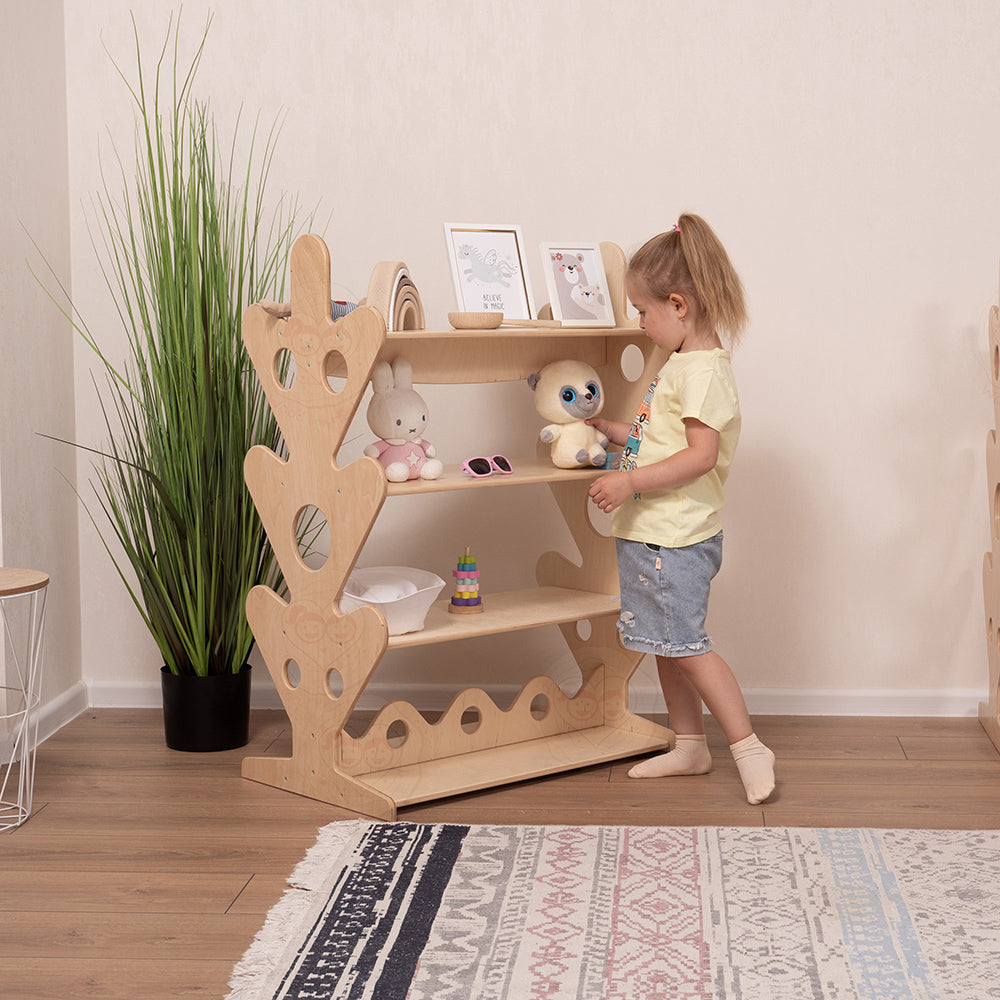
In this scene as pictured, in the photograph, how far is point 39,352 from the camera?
2625 mm

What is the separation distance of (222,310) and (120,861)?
1020 millimetres

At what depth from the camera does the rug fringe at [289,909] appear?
5.02ft

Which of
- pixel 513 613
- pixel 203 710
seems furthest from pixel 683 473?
pixel 203 710

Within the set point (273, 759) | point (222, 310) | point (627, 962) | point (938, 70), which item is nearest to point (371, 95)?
point (222, 310)

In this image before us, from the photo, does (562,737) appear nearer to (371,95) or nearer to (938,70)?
(371,95)

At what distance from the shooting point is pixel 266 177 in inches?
106

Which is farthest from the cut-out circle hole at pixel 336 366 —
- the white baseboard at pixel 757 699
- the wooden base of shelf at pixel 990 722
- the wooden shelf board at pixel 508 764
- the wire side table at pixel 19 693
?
the wooden base of shelf at pixel 990 722

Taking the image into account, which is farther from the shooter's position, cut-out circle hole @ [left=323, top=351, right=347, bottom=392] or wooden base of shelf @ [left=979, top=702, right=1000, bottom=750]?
wooden base of shelf @ [left=979, top=702, right=1000, bottom=750]

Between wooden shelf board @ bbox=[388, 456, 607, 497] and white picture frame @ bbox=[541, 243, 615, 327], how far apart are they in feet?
0.92

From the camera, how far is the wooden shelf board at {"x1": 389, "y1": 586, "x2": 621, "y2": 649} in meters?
2.19

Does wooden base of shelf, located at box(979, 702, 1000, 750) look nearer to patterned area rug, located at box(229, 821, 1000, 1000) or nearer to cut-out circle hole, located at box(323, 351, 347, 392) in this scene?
patterned area rug, located at box(229, 821, 1000, 1000)

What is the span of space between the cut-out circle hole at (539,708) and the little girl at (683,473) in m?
0.29

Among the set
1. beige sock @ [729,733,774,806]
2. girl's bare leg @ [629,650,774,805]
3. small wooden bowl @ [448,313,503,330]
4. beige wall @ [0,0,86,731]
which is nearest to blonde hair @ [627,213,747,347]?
small wooden bowl @ [448,313,503,330]

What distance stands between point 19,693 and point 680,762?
131cm
